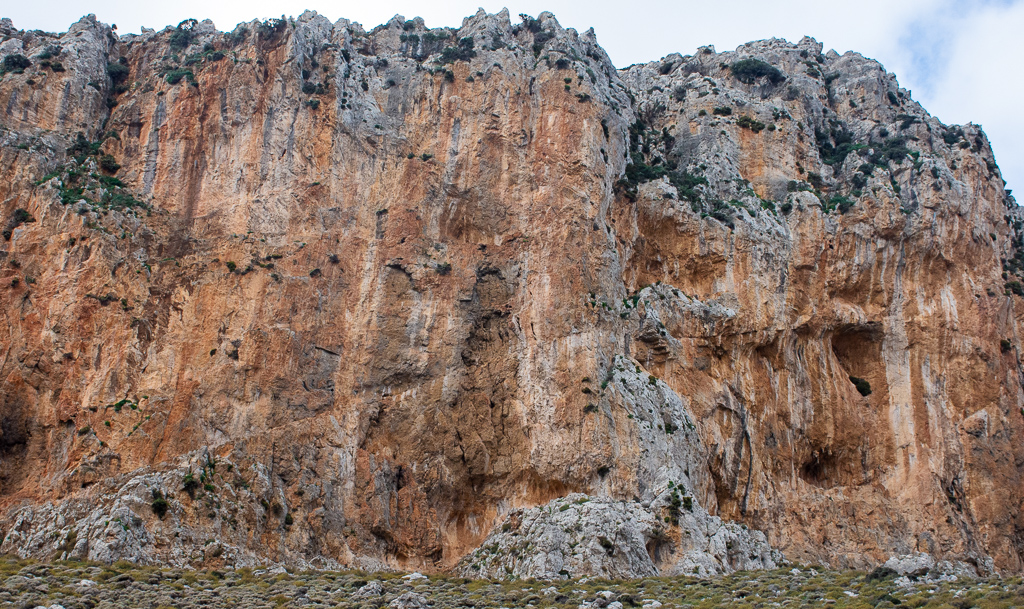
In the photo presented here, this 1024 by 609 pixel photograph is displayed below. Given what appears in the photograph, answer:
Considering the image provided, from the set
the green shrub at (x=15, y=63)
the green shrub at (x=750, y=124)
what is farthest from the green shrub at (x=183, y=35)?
the green shrub at (x=750, y=124)

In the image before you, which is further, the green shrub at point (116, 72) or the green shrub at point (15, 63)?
the green shrub at point (116, 72)

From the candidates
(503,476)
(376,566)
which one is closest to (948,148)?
(503,476)

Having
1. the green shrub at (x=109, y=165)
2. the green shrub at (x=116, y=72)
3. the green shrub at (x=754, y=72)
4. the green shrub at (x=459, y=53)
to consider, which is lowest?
the green shrub at (x=109, y=165)

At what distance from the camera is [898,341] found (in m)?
39.4

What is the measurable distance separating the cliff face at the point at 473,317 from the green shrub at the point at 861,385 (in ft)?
0.41

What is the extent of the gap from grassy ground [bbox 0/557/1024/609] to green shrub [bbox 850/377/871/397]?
12967 millimetres

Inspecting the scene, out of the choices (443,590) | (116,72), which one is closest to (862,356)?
(443,590)

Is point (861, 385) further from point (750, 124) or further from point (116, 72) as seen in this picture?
point (116, 72)

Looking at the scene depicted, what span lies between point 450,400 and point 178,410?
930cm

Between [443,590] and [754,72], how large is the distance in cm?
3402

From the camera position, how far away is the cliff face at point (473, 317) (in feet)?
99.5

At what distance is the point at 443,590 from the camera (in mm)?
25938

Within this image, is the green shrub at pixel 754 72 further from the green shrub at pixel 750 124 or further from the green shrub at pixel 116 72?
the green shrub at pixel 116 72

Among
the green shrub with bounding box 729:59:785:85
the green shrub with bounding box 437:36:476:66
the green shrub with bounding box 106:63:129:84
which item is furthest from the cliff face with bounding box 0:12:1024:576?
the green shrub with bounding box 729:59:785:85
